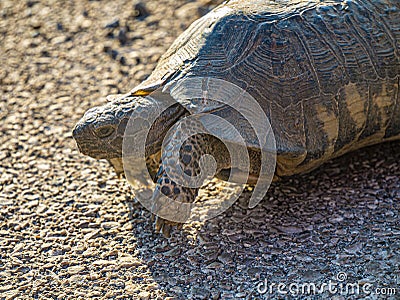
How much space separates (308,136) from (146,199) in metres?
1.18

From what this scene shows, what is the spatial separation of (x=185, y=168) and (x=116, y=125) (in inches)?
22.2

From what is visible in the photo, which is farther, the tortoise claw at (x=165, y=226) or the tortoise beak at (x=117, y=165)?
the tortoise beak at (x=117, y=165)

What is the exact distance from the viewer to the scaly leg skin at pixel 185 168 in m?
3.62

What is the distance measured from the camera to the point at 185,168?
144 inches

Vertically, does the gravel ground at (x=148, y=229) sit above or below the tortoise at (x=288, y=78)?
below

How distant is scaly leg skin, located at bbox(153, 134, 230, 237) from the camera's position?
3621 mm

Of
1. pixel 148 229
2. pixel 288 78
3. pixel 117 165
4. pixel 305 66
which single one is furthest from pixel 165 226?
pixel 305 66

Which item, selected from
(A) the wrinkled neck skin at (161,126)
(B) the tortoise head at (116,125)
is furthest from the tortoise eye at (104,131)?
(A) the wrinkled neck skin at (161,126)

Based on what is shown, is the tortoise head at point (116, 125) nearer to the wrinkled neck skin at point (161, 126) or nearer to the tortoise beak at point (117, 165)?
the wrinkled neck skin at point (161, 126)

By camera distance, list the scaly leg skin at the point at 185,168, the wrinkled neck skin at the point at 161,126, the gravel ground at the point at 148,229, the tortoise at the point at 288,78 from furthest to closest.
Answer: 1. the wrinkled neck skin at the point at 161,126
2. the tortoise at the point at 288,78
3. the scaly leg skin at the point at 185,168
4. the gravel ground at the point at 148,229

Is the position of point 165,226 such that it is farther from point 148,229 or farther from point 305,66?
point 305,66

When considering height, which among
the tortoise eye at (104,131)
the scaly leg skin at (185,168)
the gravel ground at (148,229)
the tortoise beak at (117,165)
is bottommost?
the gravel ground at (148,229)

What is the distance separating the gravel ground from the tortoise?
25 cm

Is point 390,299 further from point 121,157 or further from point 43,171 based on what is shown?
point 43,171
